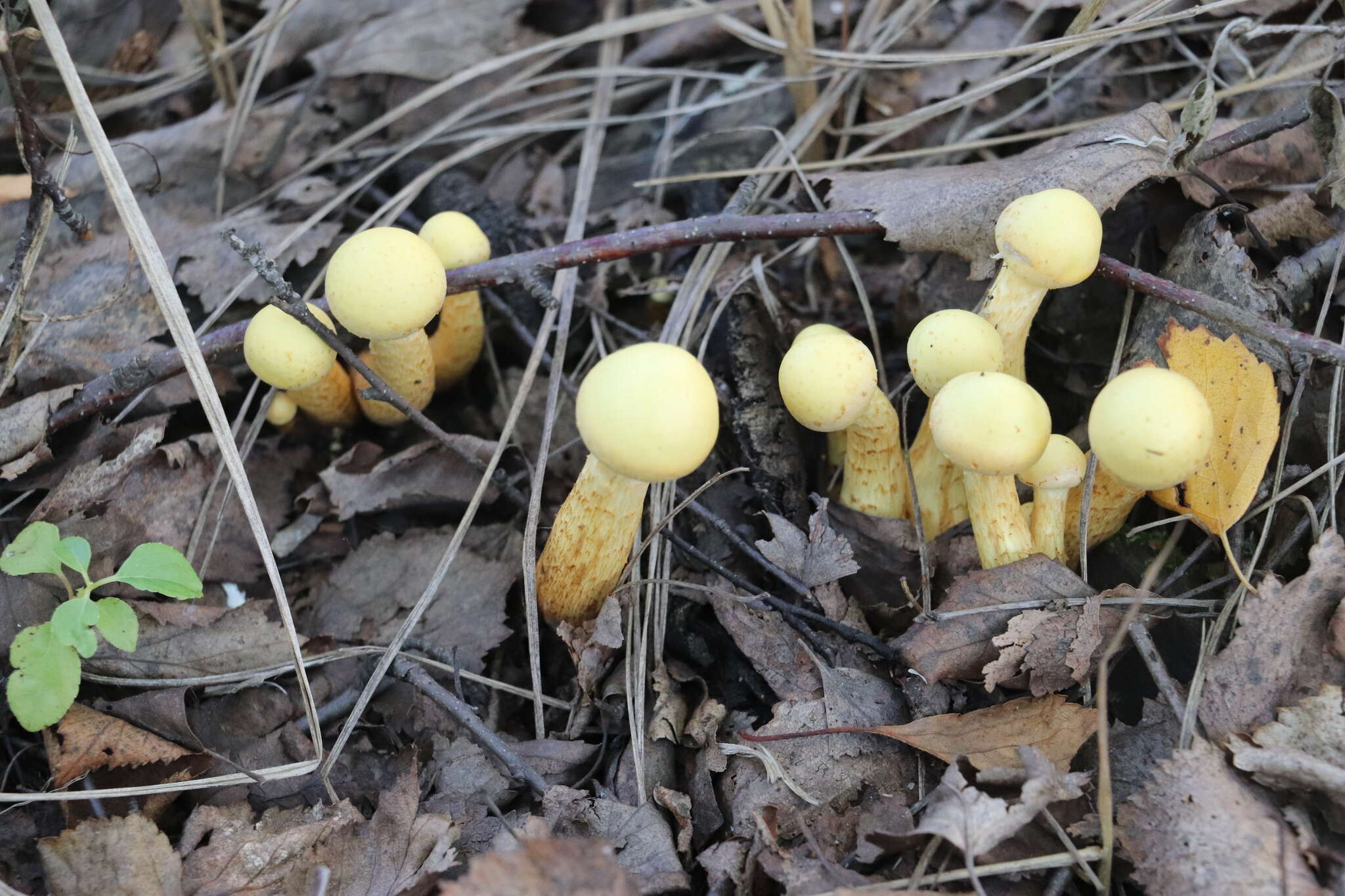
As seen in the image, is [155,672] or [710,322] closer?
[155,672]

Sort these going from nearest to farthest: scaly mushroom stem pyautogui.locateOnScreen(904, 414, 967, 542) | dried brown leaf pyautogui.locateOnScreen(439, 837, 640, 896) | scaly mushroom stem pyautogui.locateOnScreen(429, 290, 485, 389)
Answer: dried brown leaf pyautogui.locateOnScreen(439, 837, 640, 896) → scaly mushroom stem pyautogui.locateOnScreen(904, 414, 967, 542) → scaly mushroom stem pyautogui.locateOnScreen(429, 290, 485, 389)

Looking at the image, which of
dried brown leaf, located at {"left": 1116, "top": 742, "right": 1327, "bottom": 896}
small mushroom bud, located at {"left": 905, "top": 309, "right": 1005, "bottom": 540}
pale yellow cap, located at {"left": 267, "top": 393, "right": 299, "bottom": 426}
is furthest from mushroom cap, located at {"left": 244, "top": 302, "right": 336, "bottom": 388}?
dried brown leaf, located at {"left": 1116, "top": 742, "right": 1327, "bottom": 896}

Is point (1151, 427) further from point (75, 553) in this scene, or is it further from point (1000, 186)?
point (75, 553)

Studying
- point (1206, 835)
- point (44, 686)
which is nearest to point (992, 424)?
point (1206, 835)

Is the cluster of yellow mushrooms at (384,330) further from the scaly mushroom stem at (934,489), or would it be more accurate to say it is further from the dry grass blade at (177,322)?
the scaly mushroom stem at (934,489)

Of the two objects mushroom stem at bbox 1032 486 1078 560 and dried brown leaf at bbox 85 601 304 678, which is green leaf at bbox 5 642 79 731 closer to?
dried brown leaf at bbox 85 601 304 678

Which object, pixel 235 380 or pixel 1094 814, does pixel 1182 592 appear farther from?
pixel 235 380

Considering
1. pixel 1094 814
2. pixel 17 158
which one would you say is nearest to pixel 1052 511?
pixel 1094 814
